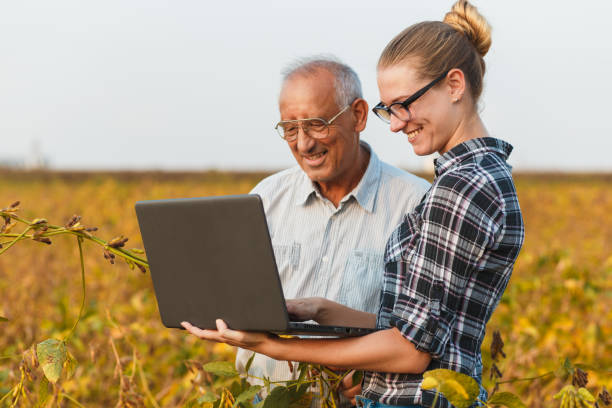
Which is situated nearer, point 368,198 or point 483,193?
point 483,193

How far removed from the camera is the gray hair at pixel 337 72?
210 cm

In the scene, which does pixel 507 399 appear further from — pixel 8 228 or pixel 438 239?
pixel 8 228

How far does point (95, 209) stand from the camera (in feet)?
34.8

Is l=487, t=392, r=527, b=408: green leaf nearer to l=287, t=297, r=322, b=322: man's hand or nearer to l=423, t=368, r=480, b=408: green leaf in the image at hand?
l=423, t=368, r=480, b=408: green leaf

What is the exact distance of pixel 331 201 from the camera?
7.11 ft

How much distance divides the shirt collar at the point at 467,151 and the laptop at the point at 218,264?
37 cm

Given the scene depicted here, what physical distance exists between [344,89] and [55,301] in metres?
2.99

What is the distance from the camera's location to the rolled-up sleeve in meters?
1.20

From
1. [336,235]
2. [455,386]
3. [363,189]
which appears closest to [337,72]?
[363,189]

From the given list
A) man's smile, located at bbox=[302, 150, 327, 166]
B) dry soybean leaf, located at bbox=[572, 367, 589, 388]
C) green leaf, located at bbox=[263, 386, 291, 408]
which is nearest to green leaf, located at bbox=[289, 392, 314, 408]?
green leaf, located at bbox=[263, 386, 291, 408]

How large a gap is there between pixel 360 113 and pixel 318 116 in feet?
0.64

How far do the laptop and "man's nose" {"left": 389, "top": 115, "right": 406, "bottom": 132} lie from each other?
359 millimetres

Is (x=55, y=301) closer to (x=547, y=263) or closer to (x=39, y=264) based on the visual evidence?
(x=39, y=264)

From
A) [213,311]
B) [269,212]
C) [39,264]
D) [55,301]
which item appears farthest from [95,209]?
[213,311]
